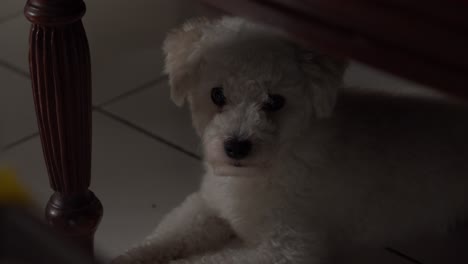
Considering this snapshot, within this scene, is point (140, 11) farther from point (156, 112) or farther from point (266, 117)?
point (266, 117)

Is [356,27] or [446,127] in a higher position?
[356,27]

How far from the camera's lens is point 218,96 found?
4.00 feet

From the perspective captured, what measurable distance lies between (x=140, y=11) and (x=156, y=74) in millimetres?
413

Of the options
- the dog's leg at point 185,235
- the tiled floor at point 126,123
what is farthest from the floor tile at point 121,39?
the dog's leg at point 185,235

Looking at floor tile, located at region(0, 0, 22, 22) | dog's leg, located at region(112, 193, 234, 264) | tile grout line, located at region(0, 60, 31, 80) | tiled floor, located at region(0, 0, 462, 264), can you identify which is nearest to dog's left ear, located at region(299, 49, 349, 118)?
tiled floor, located at region(0, 0, 462, 264)

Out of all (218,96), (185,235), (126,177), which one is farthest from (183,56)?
(126,177)

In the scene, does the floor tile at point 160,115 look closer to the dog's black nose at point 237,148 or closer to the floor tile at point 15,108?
the floor tile at point 15,108

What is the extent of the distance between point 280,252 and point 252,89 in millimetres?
277

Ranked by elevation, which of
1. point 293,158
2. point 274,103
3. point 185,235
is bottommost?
point 185,235

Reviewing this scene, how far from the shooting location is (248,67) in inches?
46.1

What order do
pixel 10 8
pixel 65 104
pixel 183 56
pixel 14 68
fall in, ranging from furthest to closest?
pixel 10 8
pixel 14 68
pixel 183 56
pixel 65 104

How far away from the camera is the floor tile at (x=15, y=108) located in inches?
71.9

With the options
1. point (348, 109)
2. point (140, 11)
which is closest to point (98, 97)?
point (140, 11)

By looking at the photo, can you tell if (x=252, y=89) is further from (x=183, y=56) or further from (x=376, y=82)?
(x=376, y=82)
